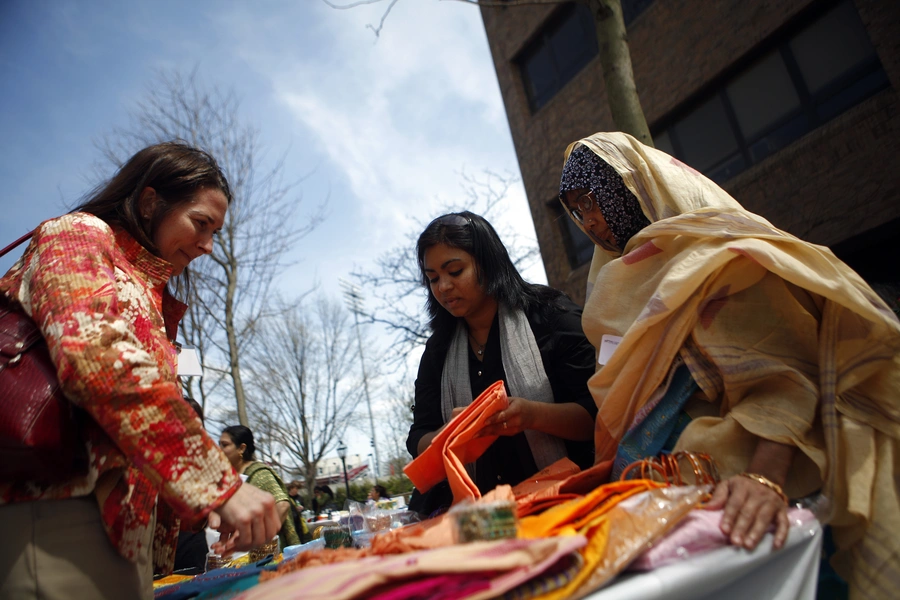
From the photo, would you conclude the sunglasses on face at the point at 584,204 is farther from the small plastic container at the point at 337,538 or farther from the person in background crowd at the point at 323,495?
the person in background crowd at the point at 323,495

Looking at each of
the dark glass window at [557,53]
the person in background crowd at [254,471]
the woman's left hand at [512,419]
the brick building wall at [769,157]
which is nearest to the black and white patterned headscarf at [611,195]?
the woman's left hand at [512,419]

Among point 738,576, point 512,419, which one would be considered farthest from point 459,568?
point 512,419

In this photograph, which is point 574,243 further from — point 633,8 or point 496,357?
point 496,357

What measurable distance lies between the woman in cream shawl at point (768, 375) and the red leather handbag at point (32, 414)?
Result: 1407 millimetres

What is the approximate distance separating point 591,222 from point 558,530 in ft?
4.46

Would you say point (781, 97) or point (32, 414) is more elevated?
point (781, 97)

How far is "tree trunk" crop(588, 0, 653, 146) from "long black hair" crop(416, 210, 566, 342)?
2345 mm

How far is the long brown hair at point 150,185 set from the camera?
1.58 meters

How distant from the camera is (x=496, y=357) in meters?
2.33

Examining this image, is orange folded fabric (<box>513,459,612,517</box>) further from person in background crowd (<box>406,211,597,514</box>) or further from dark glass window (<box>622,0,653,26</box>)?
dark glass window (<box>622,0,653,26</box>)

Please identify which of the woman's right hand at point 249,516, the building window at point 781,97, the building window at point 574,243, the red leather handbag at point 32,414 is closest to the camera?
the red leather handbag at point 32,414

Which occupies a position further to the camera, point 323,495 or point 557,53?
point 323,495

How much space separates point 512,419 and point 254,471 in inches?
148

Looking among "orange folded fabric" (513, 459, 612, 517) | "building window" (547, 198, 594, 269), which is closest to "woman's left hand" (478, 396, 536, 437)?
"orange folded fabric" (513, 459, 612, 517)
